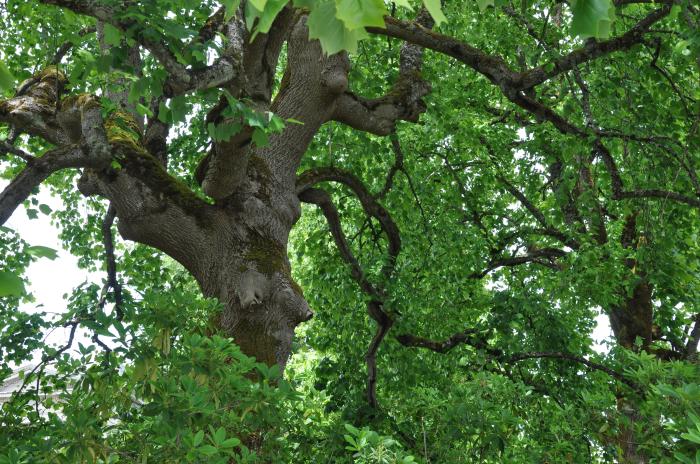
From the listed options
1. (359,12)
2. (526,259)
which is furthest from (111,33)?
(526,259)

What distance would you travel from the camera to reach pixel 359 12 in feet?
5.67

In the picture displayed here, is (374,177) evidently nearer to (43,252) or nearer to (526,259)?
(526,259)

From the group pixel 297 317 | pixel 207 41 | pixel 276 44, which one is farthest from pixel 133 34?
pixel 297 317

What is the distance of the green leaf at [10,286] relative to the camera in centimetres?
180

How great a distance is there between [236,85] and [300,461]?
10.6 feet

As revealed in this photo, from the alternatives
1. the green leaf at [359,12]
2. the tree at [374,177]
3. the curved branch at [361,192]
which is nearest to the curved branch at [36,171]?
the tree at [374,177]

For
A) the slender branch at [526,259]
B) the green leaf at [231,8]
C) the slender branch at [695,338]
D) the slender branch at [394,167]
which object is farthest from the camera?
the slender branch at [695,338]

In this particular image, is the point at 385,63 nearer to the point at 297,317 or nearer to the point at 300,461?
the point at 297,317

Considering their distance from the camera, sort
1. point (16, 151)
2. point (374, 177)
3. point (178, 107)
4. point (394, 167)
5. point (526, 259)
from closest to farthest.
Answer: point (178, 107) → point (16, 151) → point (394, 167) → point (374, 177) → point (526, 259)

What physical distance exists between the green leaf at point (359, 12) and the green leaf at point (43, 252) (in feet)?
2.94

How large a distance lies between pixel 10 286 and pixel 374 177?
8614 mm

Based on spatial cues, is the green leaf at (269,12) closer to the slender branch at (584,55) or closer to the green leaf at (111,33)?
the green leaf at (111,33)

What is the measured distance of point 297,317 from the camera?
598cm

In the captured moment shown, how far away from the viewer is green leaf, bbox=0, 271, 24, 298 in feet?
5.89
